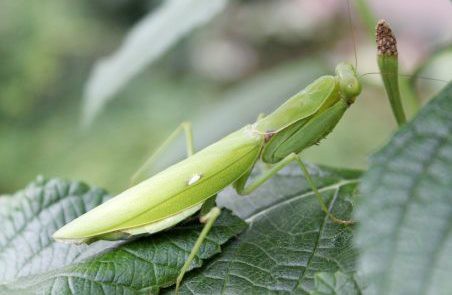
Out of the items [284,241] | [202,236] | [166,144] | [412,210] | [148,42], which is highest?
[148,42]

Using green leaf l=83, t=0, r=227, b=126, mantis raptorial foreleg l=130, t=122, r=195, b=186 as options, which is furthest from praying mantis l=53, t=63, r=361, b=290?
green leaf l=83, t=0, r=227, b=126

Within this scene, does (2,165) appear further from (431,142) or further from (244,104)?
(431,142)

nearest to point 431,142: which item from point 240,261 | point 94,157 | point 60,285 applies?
point 240,261

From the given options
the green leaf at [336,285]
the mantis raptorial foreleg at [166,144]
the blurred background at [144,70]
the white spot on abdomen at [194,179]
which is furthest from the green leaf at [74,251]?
the blurred background at [144,70]

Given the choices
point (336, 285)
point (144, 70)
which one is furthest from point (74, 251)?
point (144, 70)

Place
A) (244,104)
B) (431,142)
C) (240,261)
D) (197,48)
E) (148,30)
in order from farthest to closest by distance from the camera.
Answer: (197,48)
(244,104)
(148,30)
(240,261)
(431,142)

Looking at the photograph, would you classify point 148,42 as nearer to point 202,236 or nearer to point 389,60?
point 202,236
